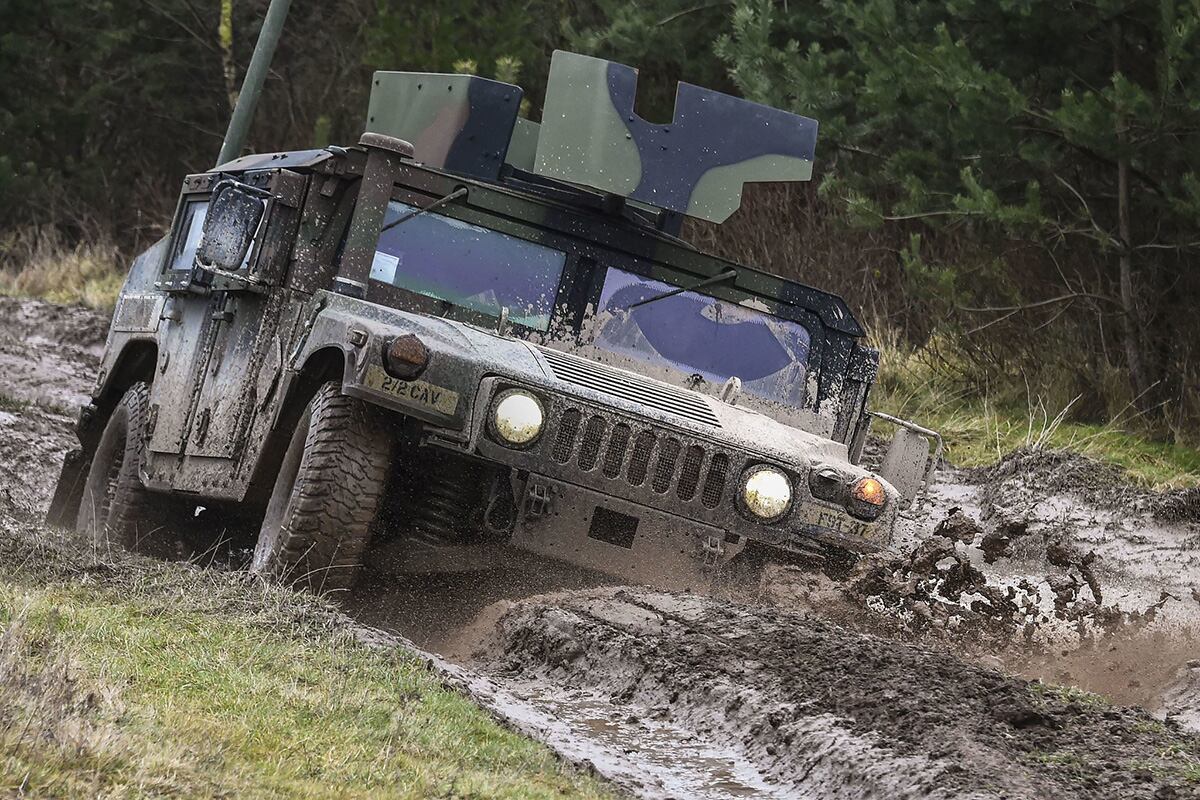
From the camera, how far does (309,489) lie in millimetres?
6117

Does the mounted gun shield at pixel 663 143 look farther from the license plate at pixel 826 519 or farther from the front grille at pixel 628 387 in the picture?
the license plate at pixel 826 519

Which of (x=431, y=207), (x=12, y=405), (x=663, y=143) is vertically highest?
(x=663, y=143)

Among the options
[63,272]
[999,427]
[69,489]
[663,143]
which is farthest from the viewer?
[63,272]

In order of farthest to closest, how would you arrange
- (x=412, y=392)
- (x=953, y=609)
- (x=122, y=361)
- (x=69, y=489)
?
(x=69, y=489) → (x=122, y=361) → (x=953, y=609) → (x=412, y=392)

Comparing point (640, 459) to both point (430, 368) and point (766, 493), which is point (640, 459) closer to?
point (766, 493)

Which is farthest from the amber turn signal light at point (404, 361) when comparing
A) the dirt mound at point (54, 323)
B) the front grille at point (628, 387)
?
the dirt mound at point (54, 323)

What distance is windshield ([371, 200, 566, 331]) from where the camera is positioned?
7137 millimetres

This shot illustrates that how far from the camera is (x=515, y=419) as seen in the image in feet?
19.8

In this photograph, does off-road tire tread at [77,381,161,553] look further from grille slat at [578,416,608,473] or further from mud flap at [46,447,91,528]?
grille slat at [578,416,608,473]

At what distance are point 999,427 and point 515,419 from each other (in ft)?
23.1

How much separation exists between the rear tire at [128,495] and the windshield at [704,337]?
235 cm

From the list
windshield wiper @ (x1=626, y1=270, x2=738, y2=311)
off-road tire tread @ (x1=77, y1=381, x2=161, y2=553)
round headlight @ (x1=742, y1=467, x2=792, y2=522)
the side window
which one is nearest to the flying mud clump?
round headlight @ (x1=742, y1=467, x2=792, y2=522)

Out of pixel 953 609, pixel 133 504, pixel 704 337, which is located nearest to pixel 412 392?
pixel 704 337

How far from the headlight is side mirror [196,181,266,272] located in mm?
2523
